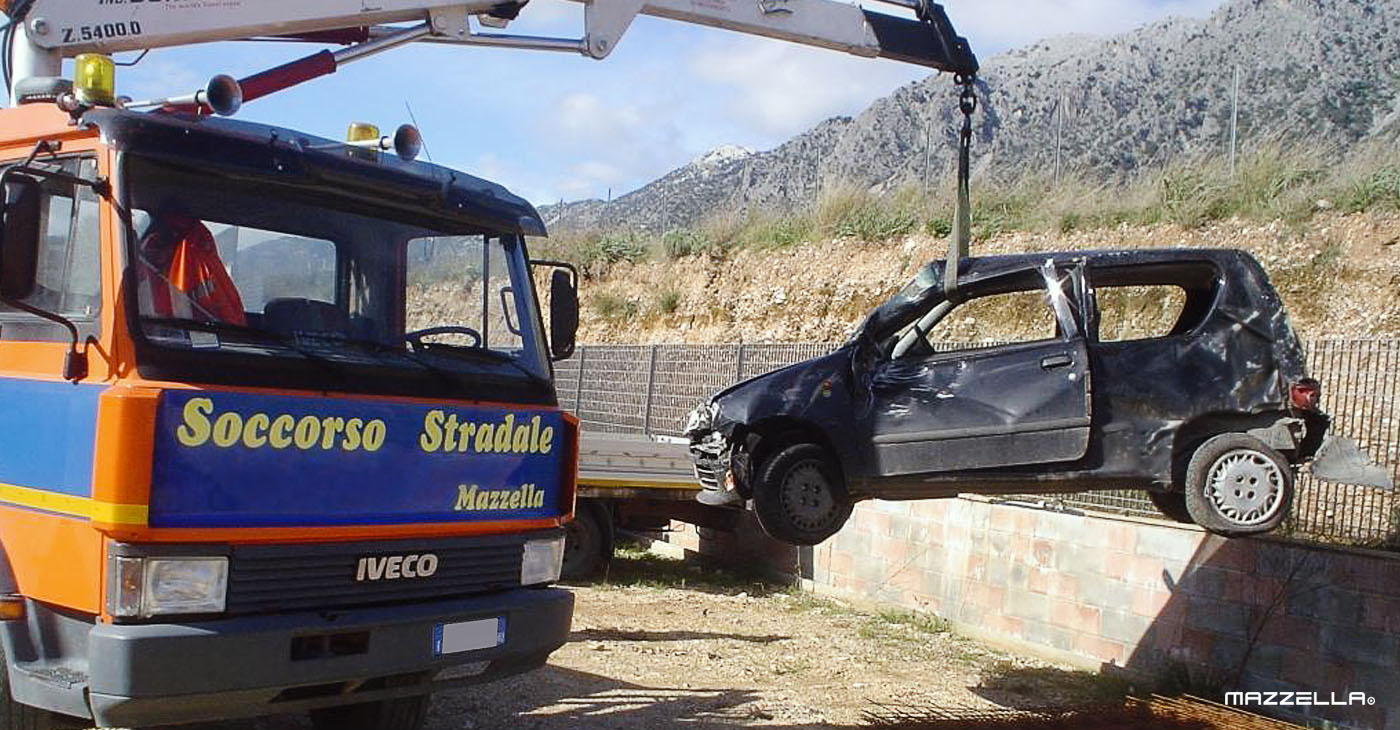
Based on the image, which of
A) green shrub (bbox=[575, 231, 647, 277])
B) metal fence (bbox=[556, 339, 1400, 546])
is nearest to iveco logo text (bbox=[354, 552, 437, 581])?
metal fence (bbox=[556, 339, 1400, 546])

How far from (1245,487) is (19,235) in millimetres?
5768

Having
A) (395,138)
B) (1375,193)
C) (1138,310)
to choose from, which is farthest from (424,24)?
(1375,193)

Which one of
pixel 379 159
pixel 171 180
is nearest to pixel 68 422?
pixel 171 180

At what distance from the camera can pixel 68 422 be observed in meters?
4.66

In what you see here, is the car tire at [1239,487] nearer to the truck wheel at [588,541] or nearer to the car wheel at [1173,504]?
the car wheel at [1173,504]

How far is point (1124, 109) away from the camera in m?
33.8

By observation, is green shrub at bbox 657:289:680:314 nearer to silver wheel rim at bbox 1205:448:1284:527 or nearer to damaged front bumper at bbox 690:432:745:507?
damaged front bumper at bbox 690:432:745:507

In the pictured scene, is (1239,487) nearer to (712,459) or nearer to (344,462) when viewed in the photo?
(712,459)

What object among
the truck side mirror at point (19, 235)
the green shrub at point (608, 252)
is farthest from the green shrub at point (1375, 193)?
the green shrub at point (608, 252)

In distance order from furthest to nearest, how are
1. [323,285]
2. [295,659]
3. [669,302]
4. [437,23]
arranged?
[669,302], [437,23], [323,285], [295,659]

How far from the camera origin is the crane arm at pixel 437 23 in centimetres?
635

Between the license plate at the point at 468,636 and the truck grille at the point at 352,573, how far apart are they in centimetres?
18

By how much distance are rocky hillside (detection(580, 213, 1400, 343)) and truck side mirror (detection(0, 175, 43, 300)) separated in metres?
11.4

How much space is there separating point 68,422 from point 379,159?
1.77m
